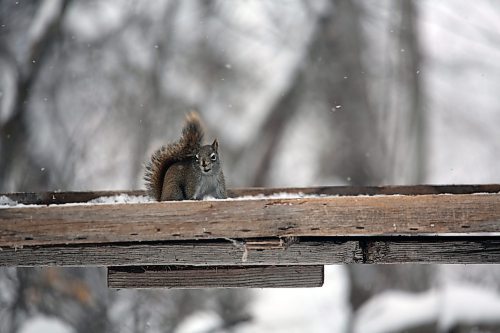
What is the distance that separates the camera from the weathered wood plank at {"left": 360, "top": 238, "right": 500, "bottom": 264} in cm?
256

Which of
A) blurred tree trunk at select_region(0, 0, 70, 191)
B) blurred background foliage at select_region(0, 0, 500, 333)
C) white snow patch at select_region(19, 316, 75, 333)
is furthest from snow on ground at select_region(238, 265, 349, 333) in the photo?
blurred tree trunk at select_region(0, 0, 70, 191)

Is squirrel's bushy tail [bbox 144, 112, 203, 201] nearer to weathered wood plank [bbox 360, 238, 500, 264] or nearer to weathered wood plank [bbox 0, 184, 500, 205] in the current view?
weathered wood plank [bbox 0, 184, 500, 205]

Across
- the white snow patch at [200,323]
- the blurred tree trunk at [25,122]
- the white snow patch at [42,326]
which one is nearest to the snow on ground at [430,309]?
the white snow patch at [200,323]

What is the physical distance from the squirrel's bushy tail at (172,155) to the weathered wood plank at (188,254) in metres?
0.51

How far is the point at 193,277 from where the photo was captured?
112 inches

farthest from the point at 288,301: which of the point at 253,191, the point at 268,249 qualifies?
the point at 268,249

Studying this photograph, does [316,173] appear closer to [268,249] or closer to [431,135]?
[431,135]

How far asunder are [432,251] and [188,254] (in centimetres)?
72

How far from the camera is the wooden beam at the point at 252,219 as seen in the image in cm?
231

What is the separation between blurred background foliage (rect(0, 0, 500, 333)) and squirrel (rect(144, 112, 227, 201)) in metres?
2.69

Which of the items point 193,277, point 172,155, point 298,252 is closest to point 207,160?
point 172,155

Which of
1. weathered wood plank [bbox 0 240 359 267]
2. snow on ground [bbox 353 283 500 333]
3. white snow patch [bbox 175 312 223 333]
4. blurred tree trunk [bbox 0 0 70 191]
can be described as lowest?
weathered wood plank [bbox 0 240 359 267]

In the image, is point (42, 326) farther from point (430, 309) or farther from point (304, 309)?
point (430, 309)

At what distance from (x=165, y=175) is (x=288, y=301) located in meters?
3.66
